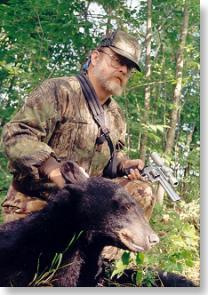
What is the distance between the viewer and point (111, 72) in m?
2.74

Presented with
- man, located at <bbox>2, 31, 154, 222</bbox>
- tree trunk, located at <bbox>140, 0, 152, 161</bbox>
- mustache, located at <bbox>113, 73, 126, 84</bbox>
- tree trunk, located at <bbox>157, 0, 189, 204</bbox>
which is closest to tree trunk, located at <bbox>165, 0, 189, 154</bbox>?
tree trunk, located at <bbox>157, 0, 189, 204</bbox>

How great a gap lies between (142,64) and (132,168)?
1084 mm

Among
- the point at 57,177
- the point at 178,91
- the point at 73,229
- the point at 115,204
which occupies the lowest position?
the point at 73,229

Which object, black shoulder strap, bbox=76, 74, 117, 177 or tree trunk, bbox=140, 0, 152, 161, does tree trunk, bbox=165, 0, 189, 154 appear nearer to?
tree trunk, bbox=140, 0, 152, 161

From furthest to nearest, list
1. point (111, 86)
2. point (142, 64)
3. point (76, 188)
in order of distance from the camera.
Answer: point (142, 64), point (111, 86), point (76, 188)

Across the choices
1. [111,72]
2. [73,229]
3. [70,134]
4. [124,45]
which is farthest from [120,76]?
[73,229]

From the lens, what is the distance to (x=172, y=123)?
12.0 ft

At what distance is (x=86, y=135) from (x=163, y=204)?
0.78 meters

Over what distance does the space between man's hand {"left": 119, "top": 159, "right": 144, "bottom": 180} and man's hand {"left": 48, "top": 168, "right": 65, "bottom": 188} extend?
0.49 m

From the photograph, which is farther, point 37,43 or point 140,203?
point 37,43

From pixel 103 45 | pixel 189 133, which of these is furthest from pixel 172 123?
pixel 103 45

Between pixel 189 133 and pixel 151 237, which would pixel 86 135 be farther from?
pixel 189 133

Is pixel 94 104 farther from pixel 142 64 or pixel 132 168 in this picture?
pixel 142 64

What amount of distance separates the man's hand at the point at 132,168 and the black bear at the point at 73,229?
35cm
